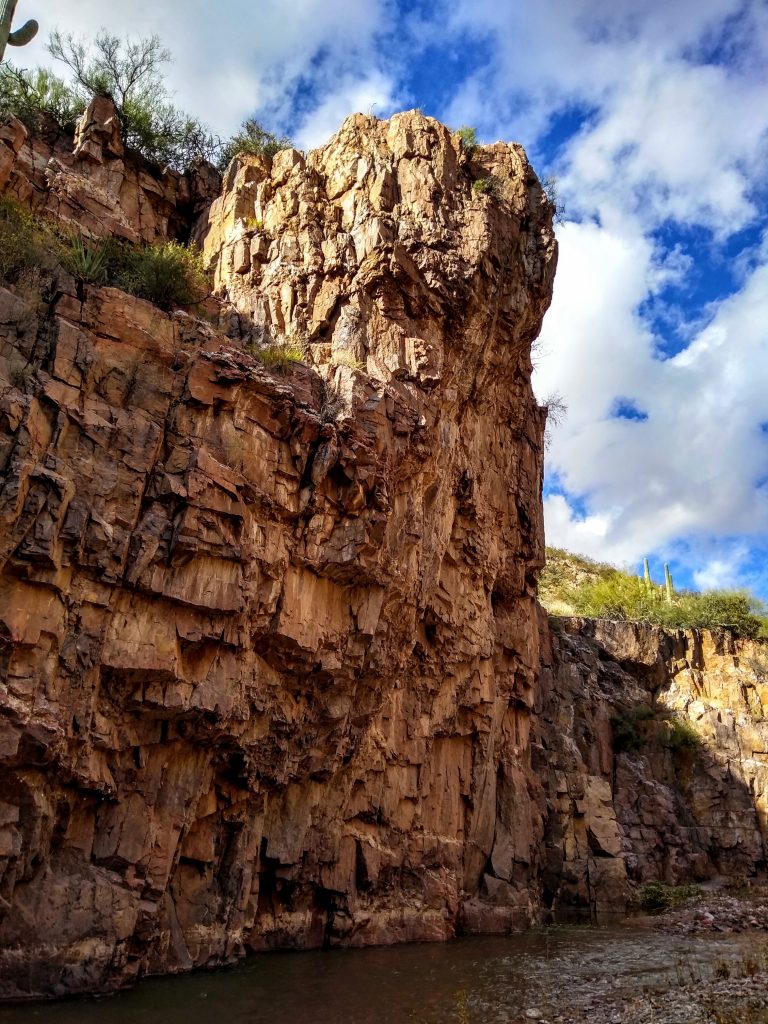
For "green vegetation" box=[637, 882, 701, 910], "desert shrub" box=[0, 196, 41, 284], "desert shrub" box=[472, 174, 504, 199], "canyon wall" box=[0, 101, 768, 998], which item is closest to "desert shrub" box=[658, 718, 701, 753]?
"canyon wall" box=[0, 101, 768, 998]

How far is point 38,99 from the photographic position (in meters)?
19.2

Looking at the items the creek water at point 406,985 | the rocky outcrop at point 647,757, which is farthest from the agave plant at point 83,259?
the rocky outcrop at point 647,757

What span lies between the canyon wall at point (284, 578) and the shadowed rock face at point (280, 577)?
0.06m

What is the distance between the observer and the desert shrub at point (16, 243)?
1227cm

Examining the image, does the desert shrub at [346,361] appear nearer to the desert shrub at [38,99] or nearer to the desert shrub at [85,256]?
the desert shrub at [85,256]

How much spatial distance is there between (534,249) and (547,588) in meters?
28.3

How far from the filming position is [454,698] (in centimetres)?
1930

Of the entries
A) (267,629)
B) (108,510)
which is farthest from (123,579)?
(267,629)

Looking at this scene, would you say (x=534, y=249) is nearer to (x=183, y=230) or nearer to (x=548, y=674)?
(x=183, y=230)

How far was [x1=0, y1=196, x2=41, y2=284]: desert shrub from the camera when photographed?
12.3 meters

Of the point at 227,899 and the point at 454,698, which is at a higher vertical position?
the point at 454,698

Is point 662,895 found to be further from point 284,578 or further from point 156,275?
point 156,275

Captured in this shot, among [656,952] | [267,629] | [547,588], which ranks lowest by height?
[656,952]

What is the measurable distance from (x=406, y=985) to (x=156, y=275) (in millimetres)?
13159
